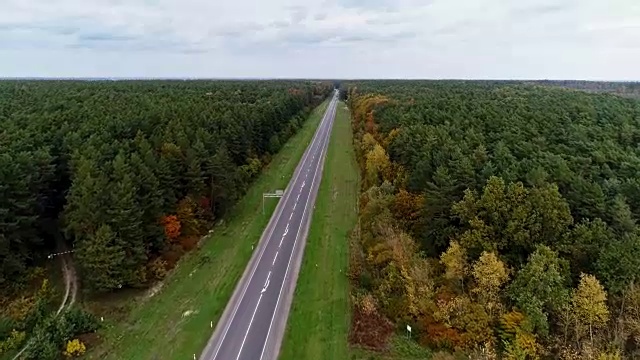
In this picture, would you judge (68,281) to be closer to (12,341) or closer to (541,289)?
(12,341)

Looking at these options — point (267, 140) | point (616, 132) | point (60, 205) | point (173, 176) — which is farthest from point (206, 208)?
point (616, 132)

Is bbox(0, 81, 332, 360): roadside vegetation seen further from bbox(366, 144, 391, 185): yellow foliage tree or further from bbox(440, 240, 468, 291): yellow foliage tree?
bbox(440, 240, 468, 291): yellow foliage tree

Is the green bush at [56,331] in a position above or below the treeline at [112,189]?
below

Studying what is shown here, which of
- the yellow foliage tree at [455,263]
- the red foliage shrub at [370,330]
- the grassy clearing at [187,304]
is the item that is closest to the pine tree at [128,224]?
the grassy clearing at [187,304]

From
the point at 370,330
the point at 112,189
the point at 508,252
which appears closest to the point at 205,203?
the point at 112,189

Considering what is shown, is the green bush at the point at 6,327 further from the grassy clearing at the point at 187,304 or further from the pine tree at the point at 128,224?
the pine tree at the point at 128,224

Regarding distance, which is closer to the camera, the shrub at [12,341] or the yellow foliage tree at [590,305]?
the yellow foliage tree at [590,305]

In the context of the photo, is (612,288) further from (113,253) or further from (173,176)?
(173,176)

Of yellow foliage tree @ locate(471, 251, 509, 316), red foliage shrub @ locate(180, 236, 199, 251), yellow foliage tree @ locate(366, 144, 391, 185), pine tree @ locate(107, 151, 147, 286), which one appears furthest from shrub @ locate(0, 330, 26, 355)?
yellow foliage tree @ locate(366, 144, 391, 185)

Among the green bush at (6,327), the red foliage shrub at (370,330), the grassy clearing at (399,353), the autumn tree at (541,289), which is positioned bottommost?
the grassy clearing at (399,353)
